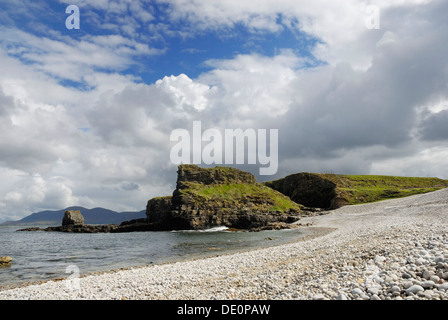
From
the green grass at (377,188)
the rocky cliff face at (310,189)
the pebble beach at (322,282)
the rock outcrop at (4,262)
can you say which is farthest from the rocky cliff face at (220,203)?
the pebble beach at (322,282)

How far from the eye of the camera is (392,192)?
426 feet

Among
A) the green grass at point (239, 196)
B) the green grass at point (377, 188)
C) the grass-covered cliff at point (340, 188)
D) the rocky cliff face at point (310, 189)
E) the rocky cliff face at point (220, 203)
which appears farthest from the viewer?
the rocky cliff face at point (310, 189)

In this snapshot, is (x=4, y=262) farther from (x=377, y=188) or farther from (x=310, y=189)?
(x=377, y=188)

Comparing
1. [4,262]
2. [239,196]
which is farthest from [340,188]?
[4,262]

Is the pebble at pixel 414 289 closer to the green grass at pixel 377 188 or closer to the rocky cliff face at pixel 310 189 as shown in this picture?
the green grass at pixel 377 188

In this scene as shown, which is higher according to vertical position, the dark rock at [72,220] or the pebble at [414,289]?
the pebble at [414,289]

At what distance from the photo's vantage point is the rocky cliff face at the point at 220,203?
391 feet

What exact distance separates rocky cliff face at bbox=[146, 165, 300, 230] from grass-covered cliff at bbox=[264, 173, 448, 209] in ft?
86.5

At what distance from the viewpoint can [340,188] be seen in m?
147

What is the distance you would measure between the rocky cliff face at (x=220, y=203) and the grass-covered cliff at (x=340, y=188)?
86.5 feet

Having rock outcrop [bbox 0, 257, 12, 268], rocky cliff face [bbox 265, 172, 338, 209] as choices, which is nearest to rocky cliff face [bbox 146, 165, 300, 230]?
rocky cliff face [bbox 265, 172, 338, 209]

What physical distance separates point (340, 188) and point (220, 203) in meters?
66.9

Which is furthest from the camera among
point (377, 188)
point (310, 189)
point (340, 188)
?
point (310, 189)
